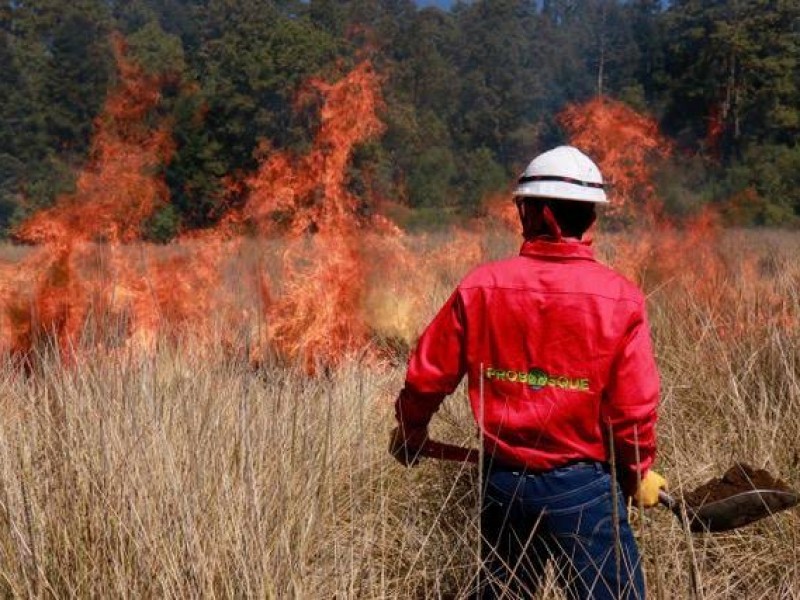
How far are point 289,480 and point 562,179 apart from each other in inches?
50.5

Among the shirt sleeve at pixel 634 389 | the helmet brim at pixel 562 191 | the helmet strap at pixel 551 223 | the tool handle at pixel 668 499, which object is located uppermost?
the helmet brim at pixel 562 191

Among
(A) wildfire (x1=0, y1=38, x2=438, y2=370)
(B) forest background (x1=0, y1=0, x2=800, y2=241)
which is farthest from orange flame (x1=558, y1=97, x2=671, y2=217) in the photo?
(A) wildfire (x1=0, y1=38, x2=438, y2=370)

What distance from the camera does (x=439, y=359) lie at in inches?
105

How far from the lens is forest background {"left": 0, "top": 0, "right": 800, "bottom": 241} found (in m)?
20.5

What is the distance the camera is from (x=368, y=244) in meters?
8.94

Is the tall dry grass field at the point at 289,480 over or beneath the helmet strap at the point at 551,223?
beneath

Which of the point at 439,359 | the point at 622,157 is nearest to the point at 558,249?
the point at 439,359

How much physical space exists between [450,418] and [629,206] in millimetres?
10426

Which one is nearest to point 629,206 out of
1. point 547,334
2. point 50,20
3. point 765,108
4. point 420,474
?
point 765,108

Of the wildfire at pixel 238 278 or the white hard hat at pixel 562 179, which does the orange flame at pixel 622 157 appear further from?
the white hard hat at pixel 562 179

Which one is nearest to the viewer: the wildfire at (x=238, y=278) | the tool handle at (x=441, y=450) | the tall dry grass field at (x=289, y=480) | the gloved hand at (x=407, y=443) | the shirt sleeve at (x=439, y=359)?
the tall dry grass field at (x=289, y=480)

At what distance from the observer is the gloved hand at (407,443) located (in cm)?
279

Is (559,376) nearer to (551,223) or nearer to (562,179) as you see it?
(551,223)

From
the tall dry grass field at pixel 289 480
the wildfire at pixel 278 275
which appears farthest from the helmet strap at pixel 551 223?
the wildfire at pixel 278 275
